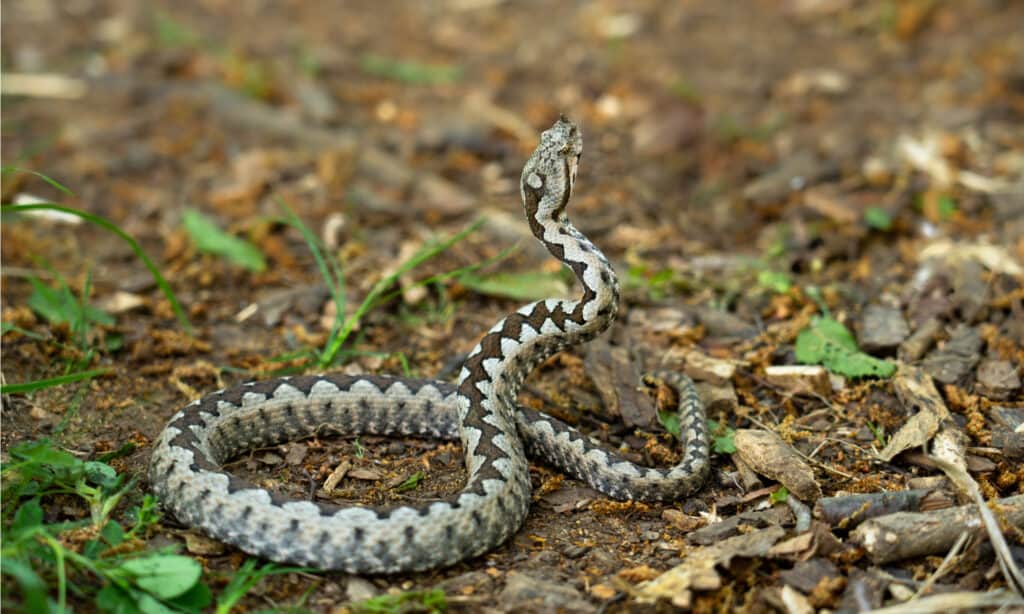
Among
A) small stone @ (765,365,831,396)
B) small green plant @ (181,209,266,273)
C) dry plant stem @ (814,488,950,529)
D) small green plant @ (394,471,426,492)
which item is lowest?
dry plant stem @ (814,488,950,529)

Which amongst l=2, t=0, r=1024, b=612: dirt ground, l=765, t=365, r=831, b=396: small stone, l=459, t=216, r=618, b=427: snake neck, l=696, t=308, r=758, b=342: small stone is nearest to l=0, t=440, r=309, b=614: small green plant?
l=2, t=0, r=1024, b=612: dirt ground

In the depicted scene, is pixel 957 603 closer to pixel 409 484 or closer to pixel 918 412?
pixel 918 412

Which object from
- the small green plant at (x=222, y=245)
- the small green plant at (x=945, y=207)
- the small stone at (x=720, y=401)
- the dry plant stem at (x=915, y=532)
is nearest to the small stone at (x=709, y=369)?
the small stone at (x=720, y=401)

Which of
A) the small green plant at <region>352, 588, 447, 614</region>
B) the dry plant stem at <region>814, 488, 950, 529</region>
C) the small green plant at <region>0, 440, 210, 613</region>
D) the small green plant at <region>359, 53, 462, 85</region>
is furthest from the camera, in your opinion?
the small green plant at <region>359, 53, 462, 85</region>

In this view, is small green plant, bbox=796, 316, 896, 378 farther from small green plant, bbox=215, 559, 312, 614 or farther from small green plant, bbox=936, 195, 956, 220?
small green plant, bbox=215, 559, 312, 614

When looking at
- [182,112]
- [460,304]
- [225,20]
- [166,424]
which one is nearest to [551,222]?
[460,304]

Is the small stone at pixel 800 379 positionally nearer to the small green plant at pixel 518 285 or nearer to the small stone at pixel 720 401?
the small stone at pixel 720 401

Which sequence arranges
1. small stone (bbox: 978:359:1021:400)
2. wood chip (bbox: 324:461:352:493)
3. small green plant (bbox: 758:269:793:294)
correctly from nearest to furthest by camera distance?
1. wood chip (bbox: 324:461:352:493)
2. small stone (bbox: 978:359:1021:400)
3. small green plant (bbox: 758:269:793:294)
